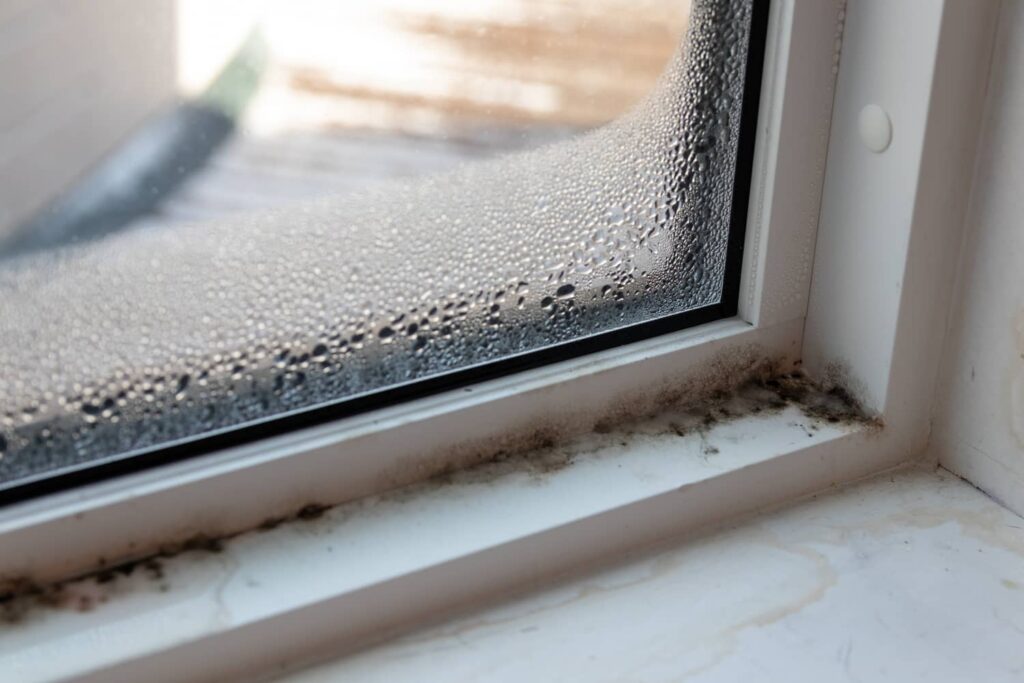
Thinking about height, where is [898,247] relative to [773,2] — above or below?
below

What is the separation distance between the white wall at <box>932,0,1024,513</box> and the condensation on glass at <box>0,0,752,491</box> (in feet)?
0.52

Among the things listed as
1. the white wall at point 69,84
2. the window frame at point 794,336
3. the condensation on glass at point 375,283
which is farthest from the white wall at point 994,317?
the white wall at point 69,84

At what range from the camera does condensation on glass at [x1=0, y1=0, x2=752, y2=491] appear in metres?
0.64

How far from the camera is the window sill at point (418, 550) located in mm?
624

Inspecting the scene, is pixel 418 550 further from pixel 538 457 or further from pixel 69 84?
pixel 69 84

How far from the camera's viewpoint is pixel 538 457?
77cm

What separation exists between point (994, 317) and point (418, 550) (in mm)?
405

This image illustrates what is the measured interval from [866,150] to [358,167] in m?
0.34

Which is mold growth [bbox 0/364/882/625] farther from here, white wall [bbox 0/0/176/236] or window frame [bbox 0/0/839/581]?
white wall [bbox 0/0/176/236]

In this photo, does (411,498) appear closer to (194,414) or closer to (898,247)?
(194,414)

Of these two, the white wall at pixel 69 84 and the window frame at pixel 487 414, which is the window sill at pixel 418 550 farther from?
the white wall at pixel 69 84

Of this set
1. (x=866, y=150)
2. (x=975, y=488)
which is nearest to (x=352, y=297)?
(x=866, y=150)

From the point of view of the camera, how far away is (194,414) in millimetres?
684

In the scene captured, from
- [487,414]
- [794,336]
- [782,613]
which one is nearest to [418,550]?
[487,414]
